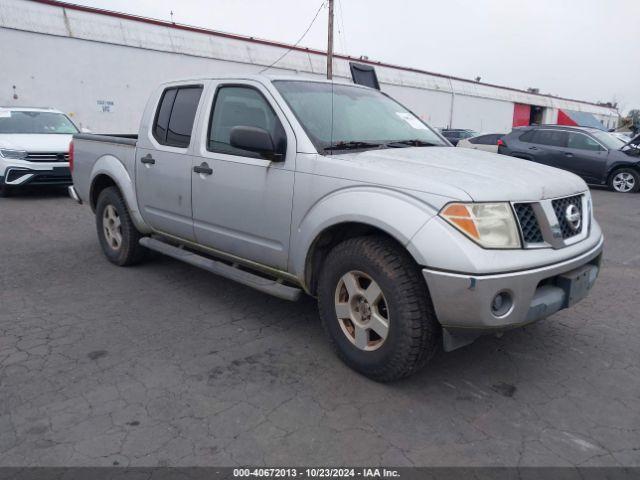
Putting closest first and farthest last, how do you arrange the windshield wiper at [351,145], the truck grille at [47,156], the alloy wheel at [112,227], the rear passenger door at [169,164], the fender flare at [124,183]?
the windshield wiper at [351,145] → the rear passenger door at [169,164] → the fender flare at [124,183] → the alloy wheel at [112,227] → the truck grille at [47,156]

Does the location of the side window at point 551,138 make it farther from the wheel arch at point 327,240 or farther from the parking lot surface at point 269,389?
the wheel arch at point 327,240

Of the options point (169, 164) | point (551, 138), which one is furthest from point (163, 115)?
point (551, 138)

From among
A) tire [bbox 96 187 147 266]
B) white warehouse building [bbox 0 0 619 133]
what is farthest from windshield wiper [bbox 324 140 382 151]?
white warehouse building [bbox 0 0 619 133]

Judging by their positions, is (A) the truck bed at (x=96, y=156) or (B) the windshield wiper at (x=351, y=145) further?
(A) the truck bed at (x=96, y=156)

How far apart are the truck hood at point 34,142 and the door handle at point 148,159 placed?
586cm

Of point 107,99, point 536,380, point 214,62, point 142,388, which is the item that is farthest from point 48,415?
point 214,62

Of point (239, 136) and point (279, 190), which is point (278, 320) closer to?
point (279, 190)

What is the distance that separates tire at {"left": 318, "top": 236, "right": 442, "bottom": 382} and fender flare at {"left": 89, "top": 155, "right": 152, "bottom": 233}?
2444 millimetres

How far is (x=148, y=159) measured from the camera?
477cm

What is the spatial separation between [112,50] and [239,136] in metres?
18.7

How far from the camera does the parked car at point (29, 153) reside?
31.0 feet

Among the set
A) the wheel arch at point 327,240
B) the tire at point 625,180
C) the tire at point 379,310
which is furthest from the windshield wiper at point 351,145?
→ the tire at point 625,180

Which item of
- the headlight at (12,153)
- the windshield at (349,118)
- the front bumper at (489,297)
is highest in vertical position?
the windshield at (349,118)

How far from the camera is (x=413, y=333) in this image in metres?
2.89
